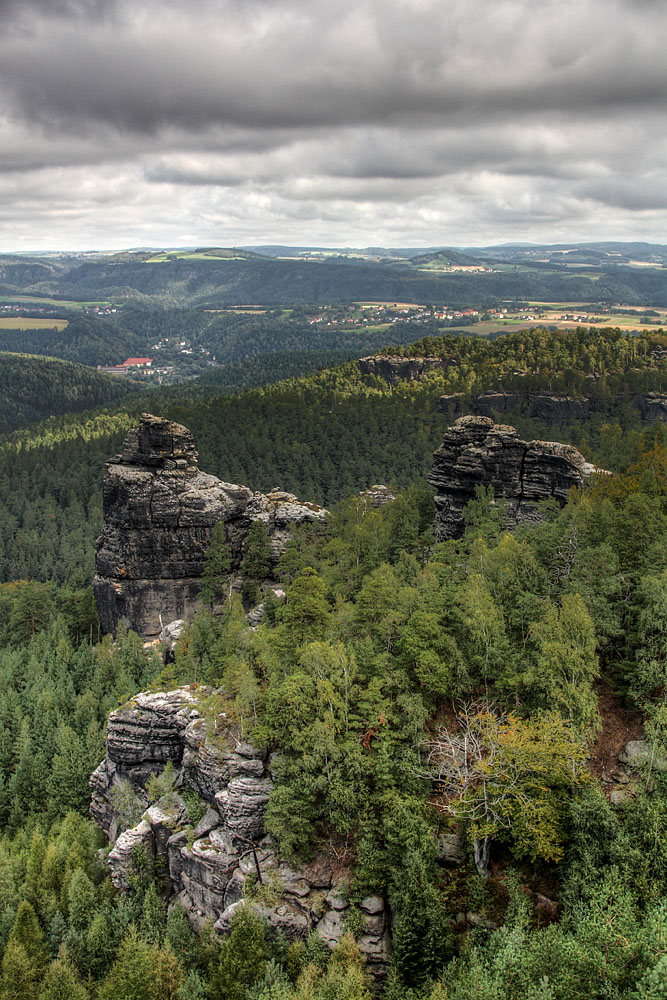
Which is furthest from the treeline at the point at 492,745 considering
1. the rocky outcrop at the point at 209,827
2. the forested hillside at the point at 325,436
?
the forested hillside at the point at 325,436

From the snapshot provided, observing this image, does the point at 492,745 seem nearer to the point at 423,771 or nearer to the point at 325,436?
the point at 423,771

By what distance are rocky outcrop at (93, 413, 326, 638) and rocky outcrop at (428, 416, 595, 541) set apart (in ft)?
48.2

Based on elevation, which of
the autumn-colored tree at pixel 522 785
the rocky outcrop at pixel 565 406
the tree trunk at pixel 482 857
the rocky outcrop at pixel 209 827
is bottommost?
the rocky outcrop at pixel 209 827

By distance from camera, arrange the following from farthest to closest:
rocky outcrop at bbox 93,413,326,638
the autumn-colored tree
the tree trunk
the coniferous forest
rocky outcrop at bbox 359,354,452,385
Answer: rocky outcrop at bbox 359,354,452,385 < rocky outcrop at bbox 93,413,326,638 < the tree trunk < the autumn-colored tree < the coniferous forest

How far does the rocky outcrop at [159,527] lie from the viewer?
75.1 meters

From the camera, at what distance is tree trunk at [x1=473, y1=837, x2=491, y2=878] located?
2915cm

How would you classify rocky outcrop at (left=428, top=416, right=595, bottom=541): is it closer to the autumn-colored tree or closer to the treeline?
the treeline

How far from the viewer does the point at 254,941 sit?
98.3ft

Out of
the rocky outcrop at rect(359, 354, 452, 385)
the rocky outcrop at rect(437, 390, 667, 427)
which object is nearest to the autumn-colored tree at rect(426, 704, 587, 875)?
the rocky outcrop at rect(437, 390, 667, 427)

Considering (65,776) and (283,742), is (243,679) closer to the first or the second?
(283,742)

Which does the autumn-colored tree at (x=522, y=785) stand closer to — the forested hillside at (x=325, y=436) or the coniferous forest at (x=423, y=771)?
the coniferous forest at (x=423, y=771)

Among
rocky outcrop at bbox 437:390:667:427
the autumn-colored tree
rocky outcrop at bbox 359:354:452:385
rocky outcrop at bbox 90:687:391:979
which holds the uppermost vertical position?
rocky outcrop at bbox 359:354:452:385

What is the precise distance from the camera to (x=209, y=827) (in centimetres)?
3738

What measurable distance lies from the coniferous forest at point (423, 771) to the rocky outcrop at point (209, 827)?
0.85m
